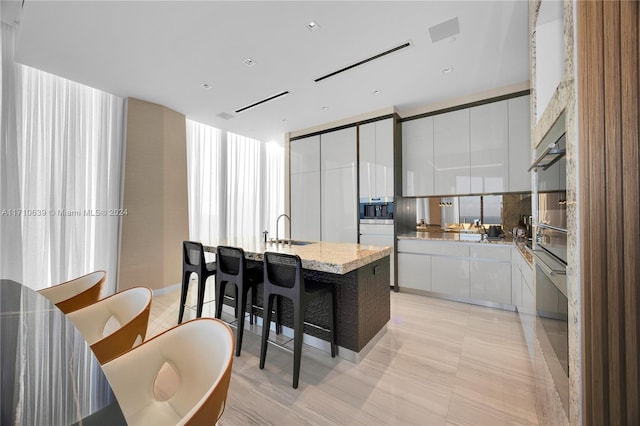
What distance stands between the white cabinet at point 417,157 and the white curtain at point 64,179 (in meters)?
4.44

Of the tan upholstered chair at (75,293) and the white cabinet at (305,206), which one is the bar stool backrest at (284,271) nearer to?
the tan upholstered chair at (75,293)

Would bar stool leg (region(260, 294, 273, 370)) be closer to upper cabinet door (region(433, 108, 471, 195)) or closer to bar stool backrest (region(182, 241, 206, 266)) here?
bar stool backrest (region(182, 241, 206, 266))

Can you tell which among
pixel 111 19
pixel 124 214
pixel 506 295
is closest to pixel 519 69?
pixel 506 295

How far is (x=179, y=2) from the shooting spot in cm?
205

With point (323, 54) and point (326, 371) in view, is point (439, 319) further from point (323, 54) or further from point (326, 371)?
point (323, 54)

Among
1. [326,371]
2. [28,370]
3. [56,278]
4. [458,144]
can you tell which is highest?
[458,144]

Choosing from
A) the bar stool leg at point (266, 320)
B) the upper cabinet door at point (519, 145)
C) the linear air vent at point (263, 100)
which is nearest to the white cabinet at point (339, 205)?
the linear air vent at point (263, 100)

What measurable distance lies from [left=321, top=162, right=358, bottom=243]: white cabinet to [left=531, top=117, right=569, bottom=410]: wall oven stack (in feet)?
10.3

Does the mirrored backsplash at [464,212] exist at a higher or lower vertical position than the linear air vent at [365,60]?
lower

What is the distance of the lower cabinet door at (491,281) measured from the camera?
129 inches

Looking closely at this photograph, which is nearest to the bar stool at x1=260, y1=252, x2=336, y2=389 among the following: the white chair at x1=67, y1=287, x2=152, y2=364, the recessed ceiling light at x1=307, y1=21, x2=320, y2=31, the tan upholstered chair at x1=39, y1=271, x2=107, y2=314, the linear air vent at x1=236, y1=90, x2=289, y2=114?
the white chair at x1=67, y1=287, x2=152, y2=364

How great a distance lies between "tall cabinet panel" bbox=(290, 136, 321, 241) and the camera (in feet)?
16.6

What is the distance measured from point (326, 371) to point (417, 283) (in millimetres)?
2305

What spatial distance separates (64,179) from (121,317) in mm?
2894
